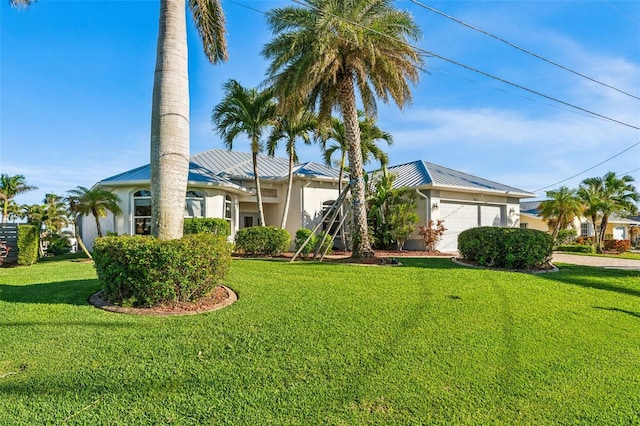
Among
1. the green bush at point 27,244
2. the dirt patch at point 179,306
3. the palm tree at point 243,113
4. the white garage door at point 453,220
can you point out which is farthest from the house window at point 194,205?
the white garage door at point 453,220

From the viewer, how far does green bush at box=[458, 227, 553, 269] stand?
1002 centimetres

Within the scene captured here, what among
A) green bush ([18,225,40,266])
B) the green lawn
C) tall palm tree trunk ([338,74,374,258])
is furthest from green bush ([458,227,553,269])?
green bush ([18,225,40,266])

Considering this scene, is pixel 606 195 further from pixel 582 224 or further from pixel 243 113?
pixel 243 113

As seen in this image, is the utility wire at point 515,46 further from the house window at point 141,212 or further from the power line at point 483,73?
the house window at point 141,212

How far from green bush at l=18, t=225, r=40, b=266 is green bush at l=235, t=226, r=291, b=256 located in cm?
776

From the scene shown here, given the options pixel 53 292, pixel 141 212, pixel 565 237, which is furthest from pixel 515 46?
pixel 565 237

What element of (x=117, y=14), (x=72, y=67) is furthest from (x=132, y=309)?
(x=72, y=67)

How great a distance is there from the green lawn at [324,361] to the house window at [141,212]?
9879 millimetres

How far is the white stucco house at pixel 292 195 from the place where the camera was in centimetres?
1639

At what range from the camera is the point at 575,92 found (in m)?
12.7

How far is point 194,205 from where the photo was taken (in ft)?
53.8

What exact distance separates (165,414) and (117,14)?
1051 centimetres

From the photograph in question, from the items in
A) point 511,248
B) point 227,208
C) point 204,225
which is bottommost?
point 511,248

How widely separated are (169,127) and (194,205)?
426 inches
